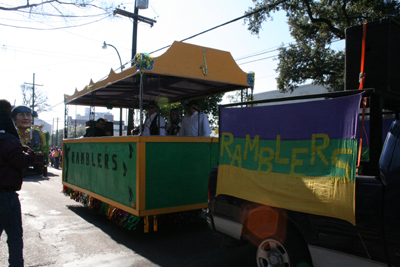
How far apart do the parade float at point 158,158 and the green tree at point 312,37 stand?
1095cm

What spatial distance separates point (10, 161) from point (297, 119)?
3.14m

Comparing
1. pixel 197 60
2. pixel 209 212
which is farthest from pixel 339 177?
pixel 197 60

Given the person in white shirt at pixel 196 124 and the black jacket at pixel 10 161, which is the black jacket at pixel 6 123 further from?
the person in white shirt at pixel 196 124

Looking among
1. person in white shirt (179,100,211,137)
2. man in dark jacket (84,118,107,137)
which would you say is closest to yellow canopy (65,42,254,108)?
person in white shirt (179,100,211,137)

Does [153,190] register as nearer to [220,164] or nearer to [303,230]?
[220,164]

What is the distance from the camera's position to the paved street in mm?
4391

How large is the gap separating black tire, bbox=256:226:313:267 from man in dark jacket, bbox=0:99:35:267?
2658 millimetres

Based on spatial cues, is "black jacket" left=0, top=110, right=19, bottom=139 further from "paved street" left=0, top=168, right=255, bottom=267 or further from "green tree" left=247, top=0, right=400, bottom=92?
"green tree" left=247, top=0, right=400, bottom=92

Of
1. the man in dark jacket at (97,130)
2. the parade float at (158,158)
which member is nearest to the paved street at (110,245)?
the parade float at (158,158)

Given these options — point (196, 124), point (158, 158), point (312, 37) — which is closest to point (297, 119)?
point (158, 158)

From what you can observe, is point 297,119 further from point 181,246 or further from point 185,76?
point 181,246

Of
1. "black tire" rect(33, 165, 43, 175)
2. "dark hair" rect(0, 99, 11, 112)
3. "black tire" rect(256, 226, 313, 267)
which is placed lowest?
"black tire" rect(33, 165, 43, 175)

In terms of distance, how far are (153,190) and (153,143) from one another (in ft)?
2.64

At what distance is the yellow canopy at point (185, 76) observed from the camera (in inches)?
211
